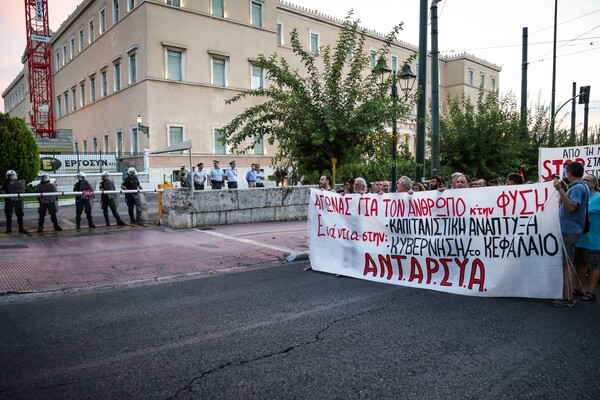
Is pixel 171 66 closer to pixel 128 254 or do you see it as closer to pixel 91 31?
pixel 91 31

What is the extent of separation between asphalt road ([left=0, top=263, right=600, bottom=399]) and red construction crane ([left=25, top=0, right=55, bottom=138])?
163ft

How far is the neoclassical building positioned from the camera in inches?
1152

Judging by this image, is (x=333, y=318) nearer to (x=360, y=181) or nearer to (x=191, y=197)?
(x=360, y=181)

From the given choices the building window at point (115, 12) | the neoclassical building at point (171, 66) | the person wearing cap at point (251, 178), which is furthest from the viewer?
the building window at point (115, 12)

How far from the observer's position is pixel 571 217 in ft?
18.9

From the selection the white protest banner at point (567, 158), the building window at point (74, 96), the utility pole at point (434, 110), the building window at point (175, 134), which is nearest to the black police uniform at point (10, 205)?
the utility pole at point (434, 110)

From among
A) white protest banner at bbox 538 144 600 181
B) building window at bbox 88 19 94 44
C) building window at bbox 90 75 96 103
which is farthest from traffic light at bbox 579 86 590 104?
building window at bbox 88 19 94 44

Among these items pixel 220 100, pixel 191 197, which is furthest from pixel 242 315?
pixel 220 100

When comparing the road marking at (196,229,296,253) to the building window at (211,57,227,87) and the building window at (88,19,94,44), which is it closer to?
the building window at (211,57,227,87)

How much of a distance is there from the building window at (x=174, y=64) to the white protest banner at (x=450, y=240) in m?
25.1

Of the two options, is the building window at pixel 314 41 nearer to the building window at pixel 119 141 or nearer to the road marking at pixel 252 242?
the building window at pixel 119 141

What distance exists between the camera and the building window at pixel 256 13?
34.2m

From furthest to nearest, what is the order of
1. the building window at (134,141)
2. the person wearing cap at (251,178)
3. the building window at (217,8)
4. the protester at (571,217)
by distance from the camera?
the building window at (217,8) → the building window at (134,141) → the person wearing cap at (251,178) → the protester at (571,217)

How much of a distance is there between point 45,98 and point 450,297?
57977 mm
